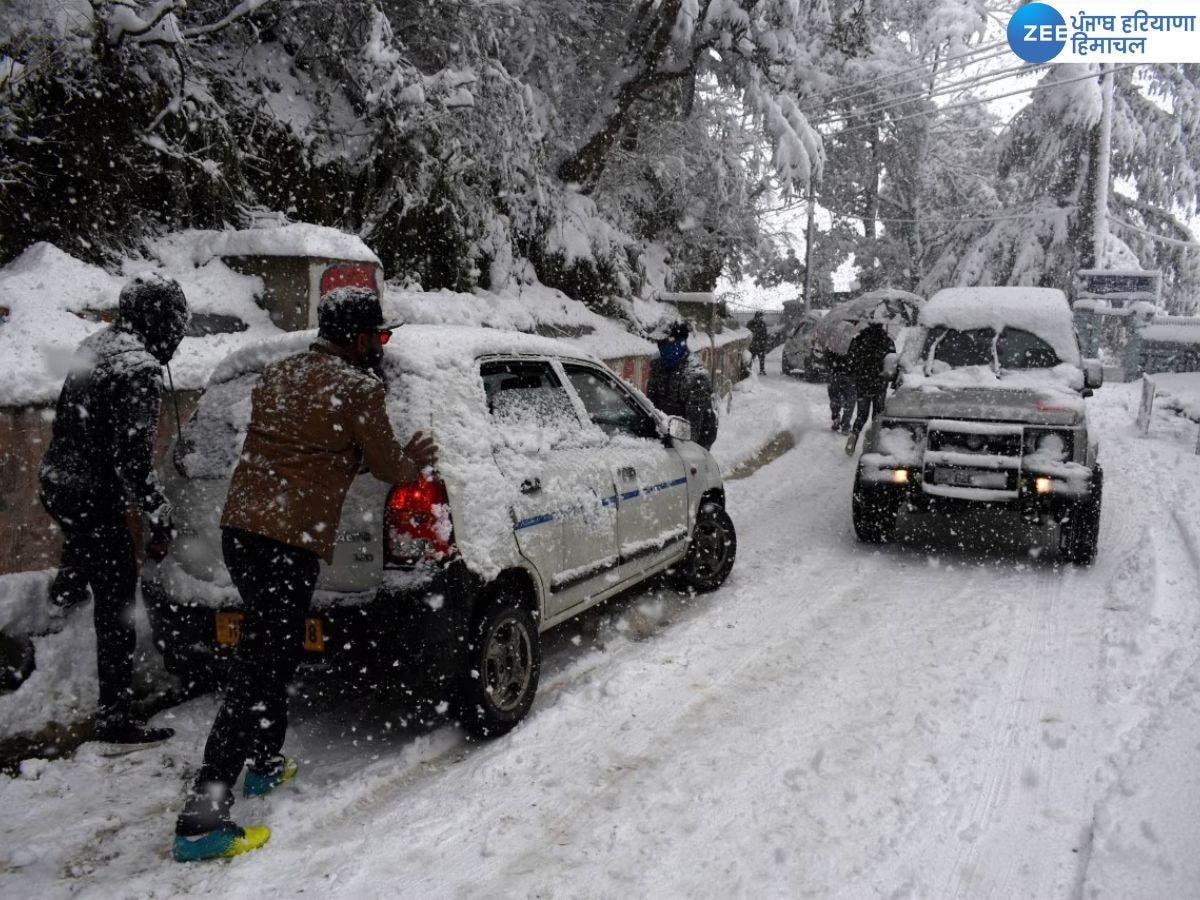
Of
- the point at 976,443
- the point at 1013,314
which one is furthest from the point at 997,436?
the point at 1013,314

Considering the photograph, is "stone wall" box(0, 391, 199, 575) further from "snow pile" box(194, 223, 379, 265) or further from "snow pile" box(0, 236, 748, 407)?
"snow pile" box(194, 223, 379, 265)

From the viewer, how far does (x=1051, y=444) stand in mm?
6750

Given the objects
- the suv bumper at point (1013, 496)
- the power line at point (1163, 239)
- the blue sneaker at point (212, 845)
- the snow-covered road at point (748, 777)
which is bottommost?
the snow-covered road at point (748, 777)

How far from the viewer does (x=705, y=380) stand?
7.22m

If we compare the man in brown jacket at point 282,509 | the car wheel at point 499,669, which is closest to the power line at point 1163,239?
the car wheel at point 499,669

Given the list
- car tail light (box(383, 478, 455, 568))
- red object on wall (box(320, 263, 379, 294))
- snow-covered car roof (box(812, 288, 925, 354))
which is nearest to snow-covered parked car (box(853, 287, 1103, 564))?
red object on wall (box(320, 263, 379, 294))

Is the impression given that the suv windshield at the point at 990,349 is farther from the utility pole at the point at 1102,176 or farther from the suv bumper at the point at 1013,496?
the utility pole at the point at 1102,176

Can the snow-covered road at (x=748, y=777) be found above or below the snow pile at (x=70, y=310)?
below

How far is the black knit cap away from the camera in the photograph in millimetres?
A: 3258

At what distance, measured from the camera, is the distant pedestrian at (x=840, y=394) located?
1394cm

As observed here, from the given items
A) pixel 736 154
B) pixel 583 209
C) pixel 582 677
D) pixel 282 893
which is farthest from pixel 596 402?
pixel 736 154

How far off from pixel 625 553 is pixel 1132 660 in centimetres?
279

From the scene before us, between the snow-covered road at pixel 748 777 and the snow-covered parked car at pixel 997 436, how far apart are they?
0.95 m

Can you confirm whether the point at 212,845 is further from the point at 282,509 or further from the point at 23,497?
the point at 23,497
